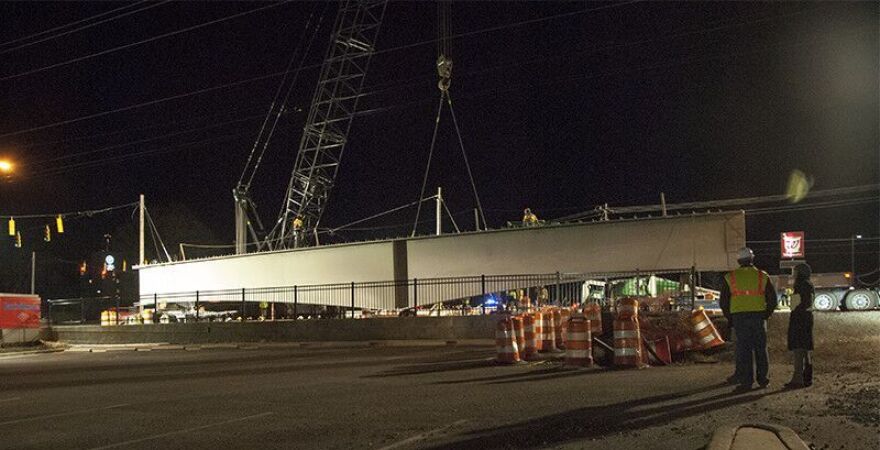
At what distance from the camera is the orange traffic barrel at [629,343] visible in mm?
12641

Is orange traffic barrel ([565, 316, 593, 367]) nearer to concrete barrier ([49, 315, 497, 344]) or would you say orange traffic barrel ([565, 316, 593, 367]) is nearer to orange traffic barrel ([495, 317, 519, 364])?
orange traffic barrel ([495, 317, 519, 364])

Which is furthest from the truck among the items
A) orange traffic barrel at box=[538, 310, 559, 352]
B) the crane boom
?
the crane boom

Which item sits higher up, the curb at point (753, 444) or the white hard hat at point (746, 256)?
the white hard hat at point (746, 256)

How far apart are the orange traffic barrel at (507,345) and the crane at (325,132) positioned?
32869 mm

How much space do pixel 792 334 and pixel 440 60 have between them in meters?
25.6

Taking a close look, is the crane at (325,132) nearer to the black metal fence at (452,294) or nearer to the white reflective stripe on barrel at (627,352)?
the black metal fence at (452,294)

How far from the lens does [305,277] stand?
3981cm

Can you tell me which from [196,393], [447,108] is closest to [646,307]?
[196,393]

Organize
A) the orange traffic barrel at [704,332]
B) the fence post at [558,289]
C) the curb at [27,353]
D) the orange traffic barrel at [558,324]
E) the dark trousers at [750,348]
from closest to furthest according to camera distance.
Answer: the dark trousers at [750,348] < the orange traffic barrel at [704,332] < the orange traffic barrel at [558,324] < the fence post at [558,289] < the curb at [27,353]

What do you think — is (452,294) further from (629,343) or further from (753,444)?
(753,444)

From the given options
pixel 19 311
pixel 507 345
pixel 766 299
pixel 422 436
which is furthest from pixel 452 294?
pixel 422 436

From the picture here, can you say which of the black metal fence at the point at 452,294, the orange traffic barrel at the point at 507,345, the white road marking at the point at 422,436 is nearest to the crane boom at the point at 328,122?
the black metal fence at the point at 452,294

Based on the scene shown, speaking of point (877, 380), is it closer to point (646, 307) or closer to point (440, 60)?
point (646, 307)

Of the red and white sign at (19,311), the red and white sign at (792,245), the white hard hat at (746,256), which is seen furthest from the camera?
the red and white sign at (792,245)
